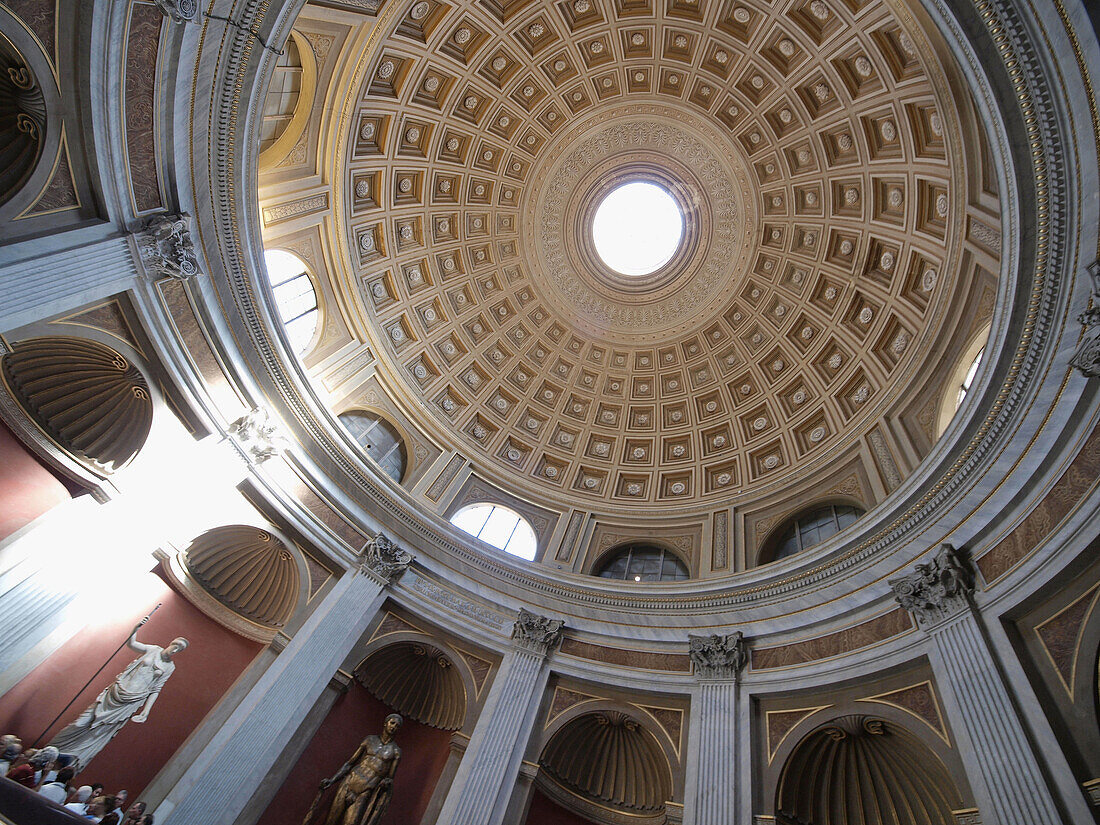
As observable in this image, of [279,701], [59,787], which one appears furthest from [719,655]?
[59,787]

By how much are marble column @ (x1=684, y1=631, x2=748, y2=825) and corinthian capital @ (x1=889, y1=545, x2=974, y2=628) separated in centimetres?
360

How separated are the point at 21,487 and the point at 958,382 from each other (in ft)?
60.5

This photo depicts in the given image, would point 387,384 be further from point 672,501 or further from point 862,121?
point 862,121

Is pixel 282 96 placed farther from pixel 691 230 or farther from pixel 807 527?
pixel 807 527

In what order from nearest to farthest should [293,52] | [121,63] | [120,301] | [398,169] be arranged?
1. [121,63]
2. [120,301]
3. [293,52]
4. [398,169]

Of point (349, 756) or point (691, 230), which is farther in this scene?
point (691, 230)

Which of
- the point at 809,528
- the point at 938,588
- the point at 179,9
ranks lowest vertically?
the point at 938,588

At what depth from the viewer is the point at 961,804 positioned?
8125 millimetres

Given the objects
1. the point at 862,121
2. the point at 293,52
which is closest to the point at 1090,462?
the point at 862,121

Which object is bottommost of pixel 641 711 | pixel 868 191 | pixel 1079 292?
pixel 641 711

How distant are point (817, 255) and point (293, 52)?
15.2m

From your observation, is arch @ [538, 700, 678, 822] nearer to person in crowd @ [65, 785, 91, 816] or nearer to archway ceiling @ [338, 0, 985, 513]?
archway ceiling @ [338, 0, 985, 513]

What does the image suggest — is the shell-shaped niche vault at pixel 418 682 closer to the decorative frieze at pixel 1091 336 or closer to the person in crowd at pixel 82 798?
the person in crowd at pixel 82 798

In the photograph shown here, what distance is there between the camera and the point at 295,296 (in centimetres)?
1564
